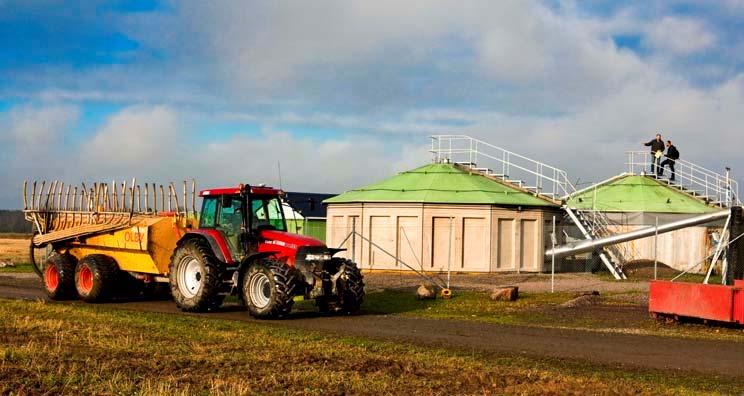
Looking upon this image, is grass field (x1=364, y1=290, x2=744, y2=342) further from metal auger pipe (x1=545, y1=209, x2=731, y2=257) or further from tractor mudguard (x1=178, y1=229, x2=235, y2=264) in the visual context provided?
metal auger pipe (x1=545, y1=209, x2=731, y2=257)

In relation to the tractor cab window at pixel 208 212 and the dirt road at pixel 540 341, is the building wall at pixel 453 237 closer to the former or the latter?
the tractor cab window at pixel 208 212

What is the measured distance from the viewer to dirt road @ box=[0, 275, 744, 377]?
15758 mm

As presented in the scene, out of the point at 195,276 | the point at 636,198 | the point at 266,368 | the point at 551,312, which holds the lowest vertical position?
the point at 266,368

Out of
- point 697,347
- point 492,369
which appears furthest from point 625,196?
point 492,369

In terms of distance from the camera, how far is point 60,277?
26312mm

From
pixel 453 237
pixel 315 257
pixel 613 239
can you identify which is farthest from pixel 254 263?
pixel 613 239

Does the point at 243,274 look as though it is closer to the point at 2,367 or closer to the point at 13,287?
the point at 2,367

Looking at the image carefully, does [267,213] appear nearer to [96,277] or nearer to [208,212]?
[208,212]

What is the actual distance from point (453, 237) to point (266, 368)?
90.1 feet

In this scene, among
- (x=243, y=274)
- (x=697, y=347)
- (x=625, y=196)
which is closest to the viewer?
(x=697, y=347)

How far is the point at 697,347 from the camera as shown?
58.0ft

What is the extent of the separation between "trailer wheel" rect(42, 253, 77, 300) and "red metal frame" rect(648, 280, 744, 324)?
15.5m

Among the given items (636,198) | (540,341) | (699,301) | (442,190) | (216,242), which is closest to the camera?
(540,341)

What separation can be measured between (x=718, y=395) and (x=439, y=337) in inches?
272
